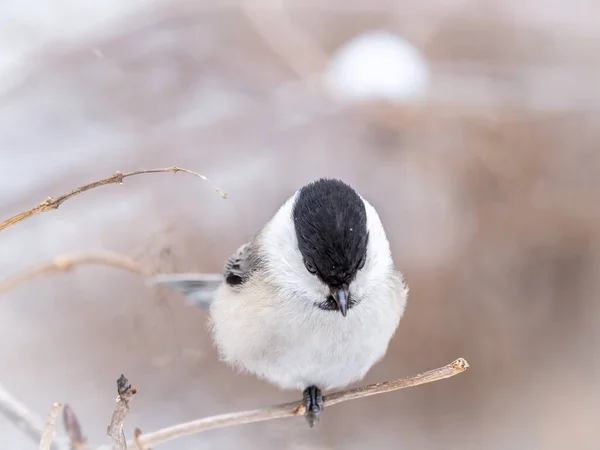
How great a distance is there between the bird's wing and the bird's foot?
0.84 ft

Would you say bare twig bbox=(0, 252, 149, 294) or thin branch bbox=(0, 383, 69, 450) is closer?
thin branch bbox=(0, 383, 69, 450)

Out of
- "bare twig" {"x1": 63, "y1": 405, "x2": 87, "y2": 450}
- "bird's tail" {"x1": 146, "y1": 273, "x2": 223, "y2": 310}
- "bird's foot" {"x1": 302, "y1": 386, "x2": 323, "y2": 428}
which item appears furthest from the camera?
"bird's tail" {"x1": 146, "y1": 273, "x2": 223, "y2": 310}

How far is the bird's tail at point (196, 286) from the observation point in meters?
1.36

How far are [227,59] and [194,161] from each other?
23.4 inches

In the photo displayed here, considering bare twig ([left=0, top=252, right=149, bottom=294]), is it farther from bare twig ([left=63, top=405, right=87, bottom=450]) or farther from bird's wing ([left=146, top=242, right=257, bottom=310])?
bare twig ([left=63, top=405, right=87, bottom=450])

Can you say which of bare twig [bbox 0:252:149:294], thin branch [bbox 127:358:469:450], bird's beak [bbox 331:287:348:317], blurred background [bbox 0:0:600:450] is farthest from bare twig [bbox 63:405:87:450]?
blurred background [bbox 0:0:600:450]

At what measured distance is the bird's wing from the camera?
1.26 m

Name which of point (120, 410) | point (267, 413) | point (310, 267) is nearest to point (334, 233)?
point (310, 267)

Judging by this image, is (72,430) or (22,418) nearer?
(72,430)

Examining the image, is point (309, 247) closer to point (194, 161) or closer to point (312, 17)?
point (194, 161)

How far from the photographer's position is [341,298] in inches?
40.4

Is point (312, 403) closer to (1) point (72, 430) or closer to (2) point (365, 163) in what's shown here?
(1) point (72, 430)

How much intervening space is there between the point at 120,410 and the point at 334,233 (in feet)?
1.46

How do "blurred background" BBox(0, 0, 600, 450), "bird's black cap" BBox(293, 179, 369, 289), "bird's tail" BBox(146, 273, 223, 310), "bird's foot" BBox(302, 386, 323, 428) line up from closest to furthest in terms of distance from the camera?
"bird's black cap" BBox(293, 179, 369, 289)
"bird's foot" BBox(302, 386, 323, 428)
"bird's tail" BBox(146, 273, 223, 310)
"blurred background" BBox(0, 0, 600, 450)
